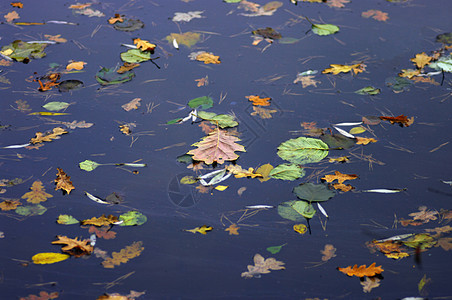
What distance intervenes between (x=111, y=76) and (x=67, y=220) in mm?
1262

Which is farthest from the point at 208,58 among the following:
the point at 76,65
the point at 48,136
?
the point at 48,136

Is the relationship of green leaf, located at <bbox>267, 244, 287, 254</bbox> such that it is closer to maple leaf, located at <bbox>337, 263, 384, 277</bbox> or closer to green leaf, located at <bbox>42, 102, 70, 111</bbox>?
maple leaf, located at <bbox>337, 263, 384, 277</bbox>

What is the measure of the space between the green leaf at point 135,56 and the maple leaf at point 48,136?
0.82 m

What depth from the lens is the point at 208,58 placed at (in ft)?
10.5

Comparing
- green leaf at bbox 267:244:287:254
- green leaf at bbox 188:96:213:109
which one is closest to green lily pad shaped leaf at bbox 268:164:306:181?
green leaf at bbox 267:244:287:254

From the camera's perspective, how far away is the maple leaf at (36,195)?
7.26 ft

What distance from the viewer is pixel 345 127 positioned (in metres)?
2.59

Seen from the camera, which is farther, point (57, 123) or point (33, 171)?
point (57, 123)

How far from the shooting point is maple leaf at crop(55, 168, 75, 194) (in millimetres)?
2264

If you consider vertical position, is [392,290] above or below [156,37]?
below

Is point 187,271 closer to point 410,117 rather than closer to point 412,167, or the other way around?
point 412,167

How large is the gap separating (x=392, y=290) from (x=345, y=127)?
1059 millimetres

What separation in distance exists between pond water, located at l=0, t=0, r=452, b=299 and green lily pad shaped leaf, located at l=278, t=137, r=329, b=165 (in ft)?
0.16

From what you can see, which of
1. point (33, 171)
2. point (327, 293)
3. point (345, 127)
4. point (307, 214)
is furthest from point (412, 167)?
point (33, 171)
